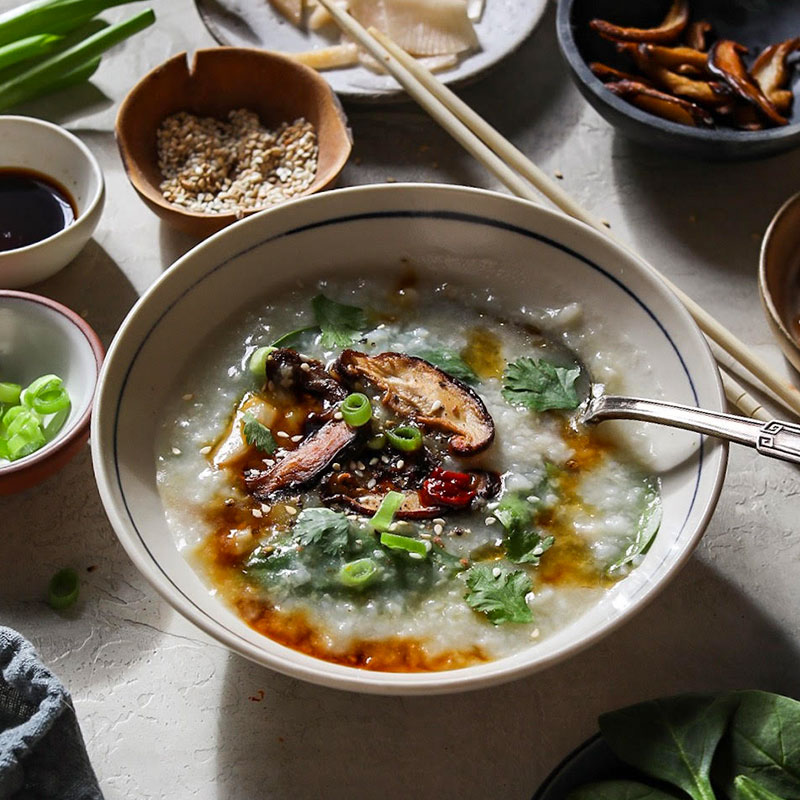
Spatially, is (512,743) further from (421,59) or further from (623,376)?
(421,59)

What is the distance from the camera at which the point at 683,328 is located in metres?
2.03

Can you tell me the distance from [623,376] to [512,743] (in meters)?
0.80

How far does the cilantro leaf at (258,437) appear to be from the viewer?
2098 millimetres

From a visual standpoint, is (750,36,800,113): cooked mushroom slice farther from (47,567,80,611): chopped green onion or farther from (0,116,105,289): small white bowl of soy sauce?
(47,567,80,611): chopped green onion

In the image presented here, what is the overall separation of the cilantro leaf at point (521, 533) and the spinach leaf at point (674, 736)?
344mm

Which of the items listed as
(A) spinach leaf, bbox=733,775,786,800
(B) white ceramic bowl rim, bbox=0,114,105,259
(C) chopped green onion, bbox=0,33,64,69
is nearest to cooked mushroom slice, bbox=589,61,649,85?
(B) white ceramic bowl rim, bbox=0,114,105,259

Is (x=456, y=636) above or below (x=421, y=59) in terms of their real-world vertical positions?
below

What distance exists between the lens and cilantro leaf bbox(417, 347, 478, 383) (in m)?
2.21

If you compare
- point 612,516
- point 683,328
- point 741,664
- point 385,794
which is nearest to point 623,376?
point 683,328

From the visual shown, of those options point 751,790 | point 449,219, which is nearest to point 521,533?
point 751,790

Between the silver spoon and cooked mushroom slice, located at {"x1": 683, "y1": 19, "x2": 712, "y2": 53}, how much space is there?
138 cm

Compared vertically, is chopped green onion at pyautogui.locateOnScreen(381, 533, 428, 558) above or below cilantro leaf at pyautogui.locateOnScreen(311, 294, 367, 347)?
below

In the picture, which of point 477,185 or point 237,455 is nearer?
point 237,455

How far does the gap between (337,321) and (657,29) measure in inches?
57.9
